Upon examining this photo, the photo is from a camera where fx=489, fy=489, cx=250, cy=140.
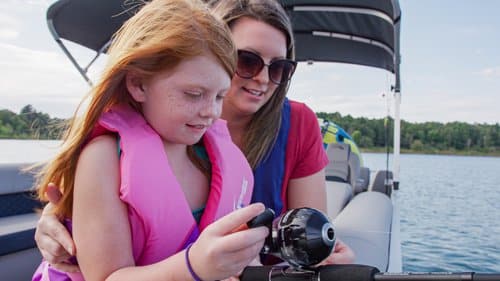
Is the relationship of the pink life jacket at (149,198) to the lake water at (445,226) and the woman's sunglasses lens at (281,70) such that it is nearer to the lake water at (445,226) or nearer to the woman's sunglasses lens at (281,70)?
the lake water at (445,226)

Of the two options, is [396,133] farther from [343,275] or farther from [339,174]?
[343,275]

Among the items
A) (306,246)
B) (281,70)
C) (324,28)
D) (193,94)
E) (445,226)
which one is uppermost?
(324,28)

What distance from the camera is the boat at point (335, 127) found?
6.46ft

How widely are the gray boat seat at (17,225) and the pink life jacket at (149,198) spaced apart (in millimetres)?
971

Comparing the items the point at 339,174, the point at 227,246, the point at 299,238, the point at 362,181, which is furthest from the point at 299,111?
the point at 362,181

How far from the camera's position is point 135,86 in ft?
3.45

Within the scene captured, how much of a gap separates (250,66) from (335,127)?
5009 millimetres

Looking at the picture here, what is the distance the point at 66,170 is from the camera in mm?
1025

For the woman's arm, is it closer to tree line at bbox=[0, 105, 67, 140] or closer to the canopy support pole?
tree line at bbox=[0, 105, 67, 140]

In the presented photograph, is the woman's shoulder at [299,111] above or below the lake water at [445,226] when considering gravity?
above

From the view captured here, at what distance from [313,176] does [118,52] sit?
878mm

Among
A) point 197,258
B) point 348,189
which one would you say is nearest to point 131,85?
point 197,258

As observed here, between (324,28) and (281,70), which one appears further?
(324,28)

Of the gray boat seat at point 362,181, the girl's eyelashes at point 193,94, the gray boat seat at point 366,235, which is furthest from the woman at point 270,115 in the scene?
the gray boat seat at point 362,181
